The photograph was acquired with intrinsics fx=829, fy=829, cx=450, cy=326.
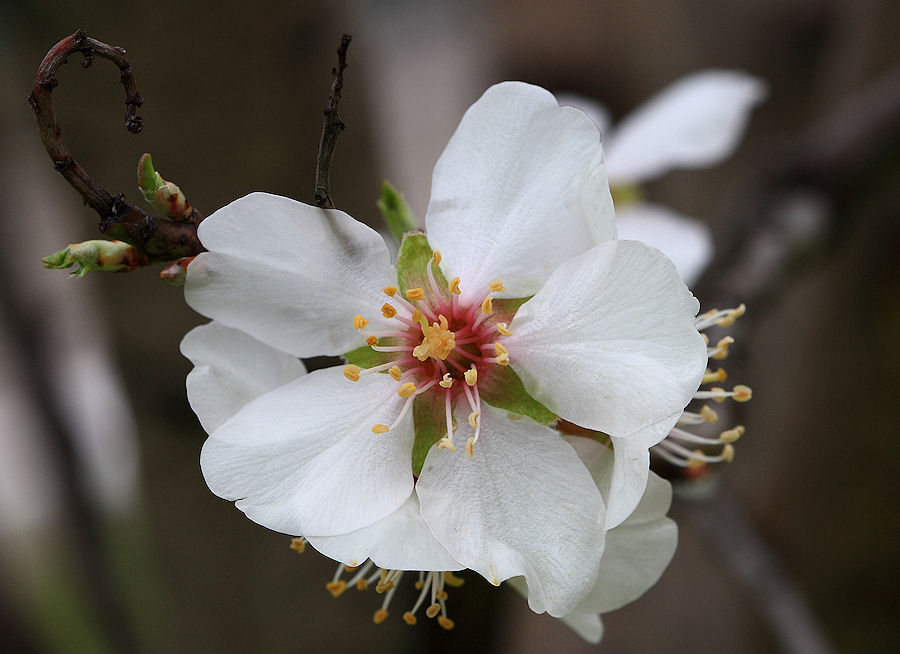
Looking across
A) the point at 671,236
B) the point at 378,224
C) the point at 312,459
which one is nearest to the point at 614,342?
the point at 312,459

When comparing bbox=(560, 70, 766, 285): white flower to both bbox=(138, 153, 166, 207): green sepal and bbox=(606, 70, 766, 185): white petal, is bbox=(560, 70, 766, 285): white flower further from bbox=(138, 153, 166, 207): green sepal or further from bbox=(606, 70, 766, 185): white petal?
bbox=(138, 153, 166, 207): green sepal

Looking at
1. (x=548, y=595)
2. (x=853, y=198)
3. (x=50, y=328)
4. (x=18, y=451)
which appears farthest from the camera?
(x=18, y=451)

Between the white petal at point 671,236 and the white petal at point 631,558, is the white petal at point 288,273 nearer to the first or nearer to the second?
the white petal at point 631,558

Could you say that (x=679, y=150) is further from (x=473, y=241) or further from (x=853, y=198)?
(x=473, y=241)

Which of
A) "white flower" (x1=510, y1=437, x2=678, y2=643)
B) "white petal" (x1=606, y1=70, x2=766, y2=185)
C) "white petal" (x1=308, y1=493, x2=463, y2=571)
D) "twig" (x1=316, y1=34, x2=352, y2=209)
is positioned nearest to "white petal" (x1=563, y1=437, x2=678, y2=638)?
"white flower" (x1=510, y1=437, x2=678, y2=643)

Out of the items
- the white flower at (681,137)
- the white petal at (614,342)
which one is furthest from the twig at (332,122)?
the white flower at (681,137)

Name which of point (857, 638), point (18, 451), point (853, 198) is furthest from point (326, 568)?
point (18, 451)
